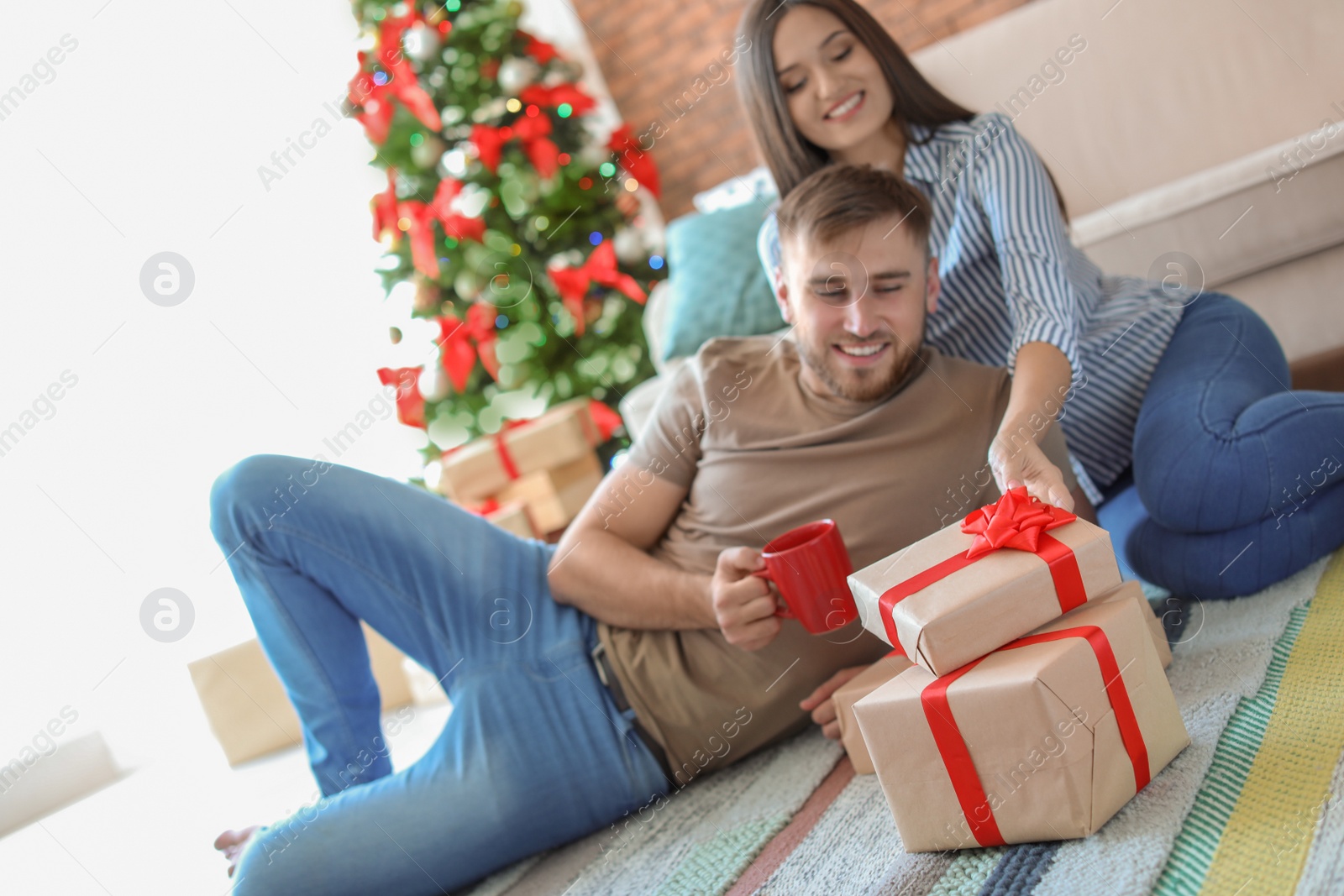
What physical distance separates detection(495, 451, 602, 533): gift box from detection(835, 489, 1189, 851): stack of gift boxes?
185cm

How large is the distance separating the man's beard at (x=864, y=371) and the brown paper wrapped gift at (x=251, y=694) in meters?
1.67

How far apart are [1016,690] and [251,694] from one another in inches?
91.9

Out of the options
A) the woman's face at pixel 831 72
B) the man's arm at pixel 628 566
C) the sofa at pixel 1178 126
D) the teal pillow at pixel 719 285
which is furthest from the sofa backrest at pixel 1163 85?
the man's arm at pixel 628 566

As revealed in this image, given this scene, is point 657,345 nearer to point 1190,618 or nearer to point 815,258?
point 815,258

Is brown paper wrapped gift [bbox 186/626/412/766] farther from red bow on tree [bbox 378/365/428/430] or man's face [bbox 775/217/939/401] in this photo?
man's face [bbox 775/217/939/401]

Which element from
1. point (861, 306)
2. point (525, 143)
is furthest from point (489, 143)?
point (861, 306)

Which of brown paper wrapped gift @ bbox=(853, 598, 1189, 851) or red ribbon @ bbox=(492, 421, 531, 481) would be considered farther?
red ribbon @ bbox=(492, 421, 531, 481)

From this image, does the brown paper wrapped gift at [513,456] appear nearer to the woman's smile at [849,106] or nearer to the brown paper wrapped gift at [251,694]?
the brown paper wrapped gift at [251,694]

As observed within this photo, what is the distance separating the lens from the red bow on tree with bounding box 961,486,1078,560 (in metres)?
0.86

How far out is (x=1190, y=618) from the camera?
1273mm

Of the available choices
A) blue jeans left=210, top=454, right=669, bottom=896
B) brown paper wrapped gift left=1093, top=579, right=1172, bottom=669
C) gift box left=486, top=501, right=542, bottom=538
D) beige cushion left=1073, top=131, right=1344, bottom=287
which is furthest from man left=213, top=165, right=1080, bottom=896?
gift box left=486, top=501, right=542, bottom=538

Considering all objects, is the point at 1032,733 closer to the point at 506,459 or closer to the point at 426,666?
the point at 426,666

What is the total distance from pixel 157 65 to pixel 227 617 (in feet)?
4.95

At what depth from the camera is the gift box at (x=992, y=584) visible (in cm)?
83
